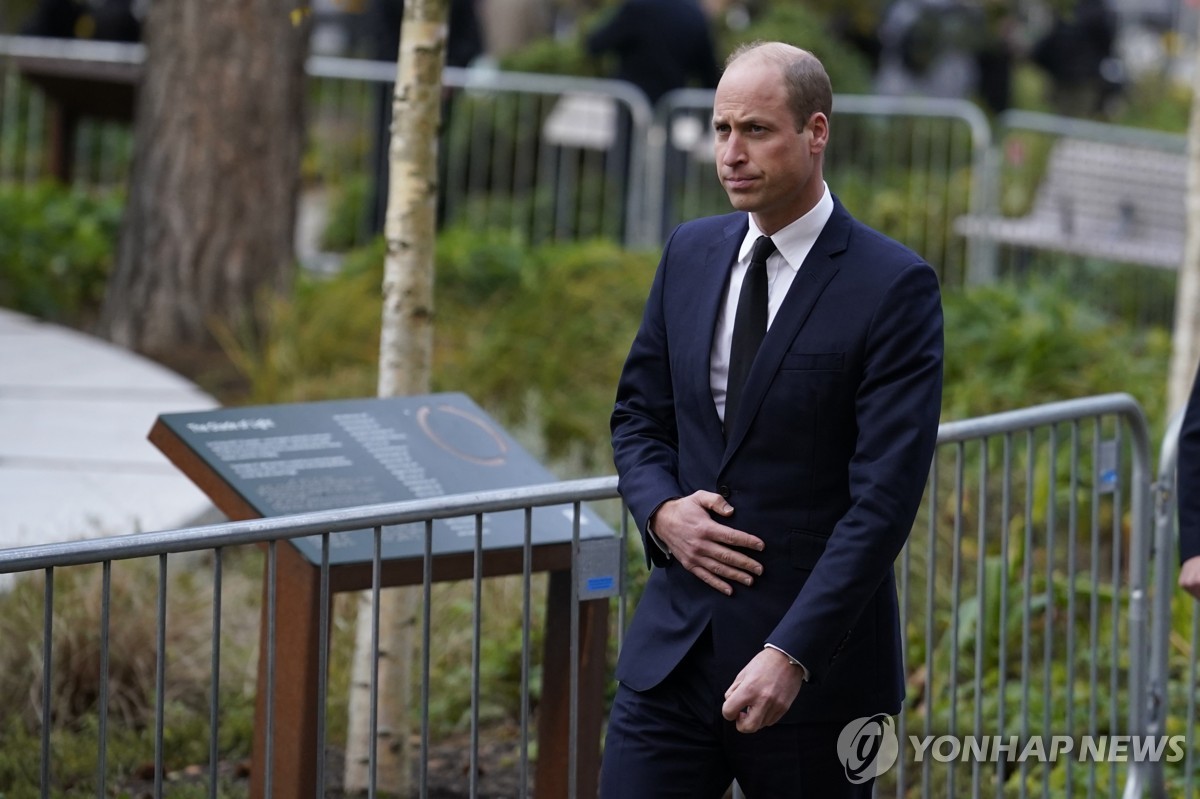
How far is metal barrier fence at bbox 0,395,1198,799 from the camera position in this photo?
3.26 meters

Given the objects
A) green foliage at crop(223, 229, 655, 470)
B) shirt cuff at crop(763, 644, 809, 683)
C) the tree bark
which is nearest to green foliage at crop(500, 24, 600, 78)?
green foliage at crop(223, 229, 655, 470)

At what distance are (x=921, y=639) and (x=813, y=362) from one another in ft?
→ 10.1

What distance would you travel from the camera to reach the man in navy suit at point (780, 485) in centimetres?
283

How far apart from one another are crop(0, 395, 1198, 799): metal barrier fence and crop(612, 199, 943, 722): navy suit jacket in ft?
1.81

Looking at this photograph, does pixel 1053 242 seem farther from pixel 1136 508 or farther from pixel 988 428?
pixel 988 428

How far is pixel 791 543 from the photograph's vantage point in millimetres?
2938

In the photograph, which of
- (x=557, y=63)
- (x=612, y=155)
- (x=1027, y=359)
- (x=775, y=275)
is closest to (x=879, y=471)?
(x=775, y=275)

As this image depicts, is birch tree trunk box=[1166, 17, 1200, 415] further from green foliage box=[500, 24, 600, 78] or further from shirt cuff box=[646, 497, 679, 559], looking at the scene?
green foliage box=[500, 24, 600, 78]

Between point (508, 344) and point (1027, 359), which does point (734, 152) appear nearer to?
point (508, 344)

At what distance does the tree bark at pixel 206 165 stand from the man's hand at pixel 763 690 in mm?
6221

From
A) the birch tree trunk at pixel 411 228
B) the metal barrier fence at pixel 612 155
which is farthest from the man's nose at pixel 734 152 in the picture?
the metal barrier fence at pixel 612 155

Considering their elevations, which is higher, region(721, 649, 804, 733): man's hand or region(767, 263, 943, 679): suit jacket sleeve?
region(767, 263, 943, 679): suit jacket sleeve

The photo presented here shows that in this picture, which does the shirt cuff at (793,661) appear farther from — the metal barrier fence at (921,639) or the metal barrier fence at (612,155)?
the metal barrier fence at (612,155)

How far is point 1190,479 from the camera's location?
383 centimetres
